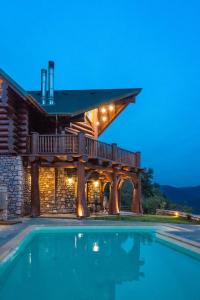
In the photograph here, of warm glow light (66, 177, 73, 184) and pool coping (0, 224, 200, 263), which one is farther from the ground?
warm glow light (66, 177, 73, 184)

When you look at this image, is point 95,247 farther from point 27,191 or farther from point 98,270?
point 27,191

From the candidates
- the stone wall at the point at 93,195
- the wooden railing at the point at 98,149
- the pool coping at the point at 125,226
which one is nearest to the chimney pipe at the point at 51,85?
the wooden railing at the point at 98,149

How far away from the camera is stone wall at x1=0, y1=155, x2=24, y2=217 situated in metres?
19.7

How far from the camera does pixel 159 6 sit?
180 metres

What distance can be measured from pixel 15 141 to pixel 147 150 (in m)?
162

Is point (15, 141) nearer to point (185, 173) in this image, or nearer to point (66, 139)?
point (66, 139)

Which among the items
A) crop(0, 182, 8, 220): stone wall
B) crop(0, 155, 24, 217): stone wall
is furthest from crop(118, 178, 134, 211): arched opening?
crop(0, 182, 8, 220): stone wall

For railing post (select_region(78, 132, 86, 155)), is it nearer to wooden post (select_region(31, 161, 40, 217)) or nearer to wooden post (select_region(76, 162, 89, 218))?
wooden post (select_region(76, 162, 89, 218))

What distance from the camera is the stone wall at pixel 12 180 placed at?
1969cm

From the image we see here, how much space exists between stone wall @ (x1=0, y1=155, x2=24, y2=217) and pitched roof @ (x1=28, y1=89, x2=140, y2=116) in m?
3.51

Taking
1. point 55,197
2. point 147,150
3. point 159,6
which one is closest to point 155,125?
point 147,150

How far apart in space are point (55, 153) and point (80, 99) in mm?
6246

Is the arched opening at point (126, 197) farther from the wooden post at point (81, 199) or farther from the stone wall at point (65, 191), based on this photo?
the wooden post at point (81, 199)

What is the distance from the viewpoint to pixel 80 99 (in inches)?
989
